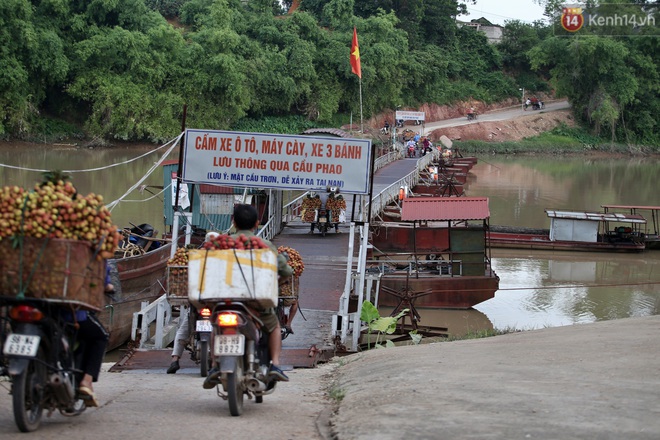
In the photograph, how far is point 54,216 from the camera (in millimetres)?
4922

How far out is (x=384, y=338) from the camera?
42.7 feet

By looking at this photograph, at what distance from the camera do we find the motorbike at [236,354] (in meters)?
5.58

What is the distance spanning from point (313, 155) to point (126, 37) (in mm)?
40320

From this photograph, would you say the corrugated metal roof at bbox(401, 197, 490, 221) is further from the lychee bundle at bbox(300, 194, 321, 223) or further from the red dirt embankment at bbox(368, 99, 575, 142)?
the red dirt embankment at bbox(368, 99, 575, 142)

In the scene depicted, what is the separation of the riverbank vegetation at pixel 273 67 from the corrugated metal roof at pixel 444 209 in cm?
3271

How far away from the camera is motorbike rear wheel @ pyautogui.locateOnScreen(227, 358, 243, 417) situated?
18.3ft

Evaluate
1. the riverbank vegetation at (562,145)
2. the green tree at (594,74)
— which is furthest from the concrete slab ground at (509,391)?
the green tree at (594,74)

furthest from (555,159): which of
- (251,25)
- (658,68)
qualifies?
(251,25)

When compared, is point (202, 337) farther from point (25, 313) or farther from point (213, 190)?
point (213, 190)

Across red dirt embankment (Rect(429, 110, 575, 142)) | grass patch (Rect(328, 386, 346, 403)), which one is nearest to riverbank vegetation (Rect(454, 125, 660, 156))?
red dirt embankment (Rect(429, 110, 575, 142))

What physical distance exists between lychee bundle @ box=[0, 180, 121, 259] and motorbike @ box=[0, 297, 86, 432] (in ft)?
1.34

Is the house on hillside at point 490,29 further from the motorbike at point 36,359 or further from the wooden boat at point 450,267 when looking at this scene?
the motorbike at point 36,359

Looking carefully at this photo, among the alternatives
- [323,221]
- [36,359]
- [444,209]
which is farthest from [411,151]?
[36,359]

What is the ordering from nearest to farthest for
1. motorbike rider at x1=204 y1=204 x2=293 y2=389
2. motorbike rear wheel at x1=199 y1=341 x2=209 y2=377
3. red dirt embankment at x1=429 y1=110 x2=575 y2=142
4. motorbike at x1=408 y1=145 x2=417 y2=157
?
motorbike rider at x1=204 y1=204 x2=293 y2=389
motorbike rear wheel at x1=199 y1=341 x2=209 y2=377
motorbike at x1=408 y1=145 x2=417 y2=157
red dirt embankment at x1=429 y1=110 x2=575 y2=142
